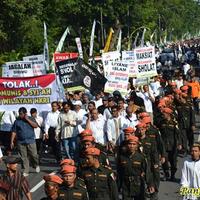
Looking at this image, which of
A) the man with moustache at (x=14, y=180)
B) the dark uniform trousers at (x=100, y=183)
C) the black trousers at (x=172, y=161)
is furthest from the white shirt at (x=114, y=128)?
the dark uniform trousers at (x=100, y=183)

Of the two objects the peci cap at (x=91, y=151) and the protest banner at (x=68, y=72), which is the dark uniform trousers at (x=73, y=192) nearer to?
the peci cap at (x=91, y=151)

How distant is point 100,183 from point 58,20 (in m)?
40.0

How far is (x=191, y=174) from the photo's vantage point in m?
8.55

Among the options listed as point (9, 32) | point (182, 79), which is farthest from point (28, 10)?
point (182, 79)

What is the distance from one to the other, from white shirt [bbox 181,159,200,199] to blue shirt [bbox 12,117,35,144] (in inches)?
234

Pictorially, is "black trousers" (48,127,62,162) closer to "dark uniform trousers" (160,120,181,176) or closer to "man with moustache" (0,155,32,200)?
"dark uniform trousers" (160,120,181,176)

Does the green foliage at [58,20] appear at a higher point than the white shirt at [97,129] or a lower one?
higher

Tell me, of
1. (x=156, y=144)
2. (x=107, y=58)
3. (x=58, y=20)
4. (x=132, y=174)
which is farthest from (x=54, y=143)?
(x=58, y=20)

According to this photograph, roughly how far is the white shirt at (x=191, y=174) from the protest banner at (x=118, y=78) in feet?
33.0

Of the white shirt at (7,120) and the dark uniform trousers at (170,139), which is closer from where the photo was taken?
the dark uniform trousers at (170,139)

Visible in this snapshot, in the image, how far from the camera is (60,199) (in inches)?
277

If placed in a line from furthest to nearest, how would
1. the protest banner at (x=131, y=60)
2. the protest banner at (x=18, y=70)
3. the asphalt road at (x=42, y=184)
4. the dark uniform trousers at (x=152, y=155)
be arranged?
1. the protest banner at (x=131, y=60)
2. the protest banner at (x=18, y=70)
3. the asphalt road at (x=42, y=184)
4. the dark uniform trousers at (x=152, y=155)

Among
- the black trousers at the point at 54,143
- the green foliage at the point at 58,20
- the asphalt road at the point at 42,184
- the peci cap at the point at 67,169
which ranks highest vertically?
the green foliage at the point at 58,20

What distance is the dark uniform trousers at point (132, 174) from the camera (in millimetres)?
9117
